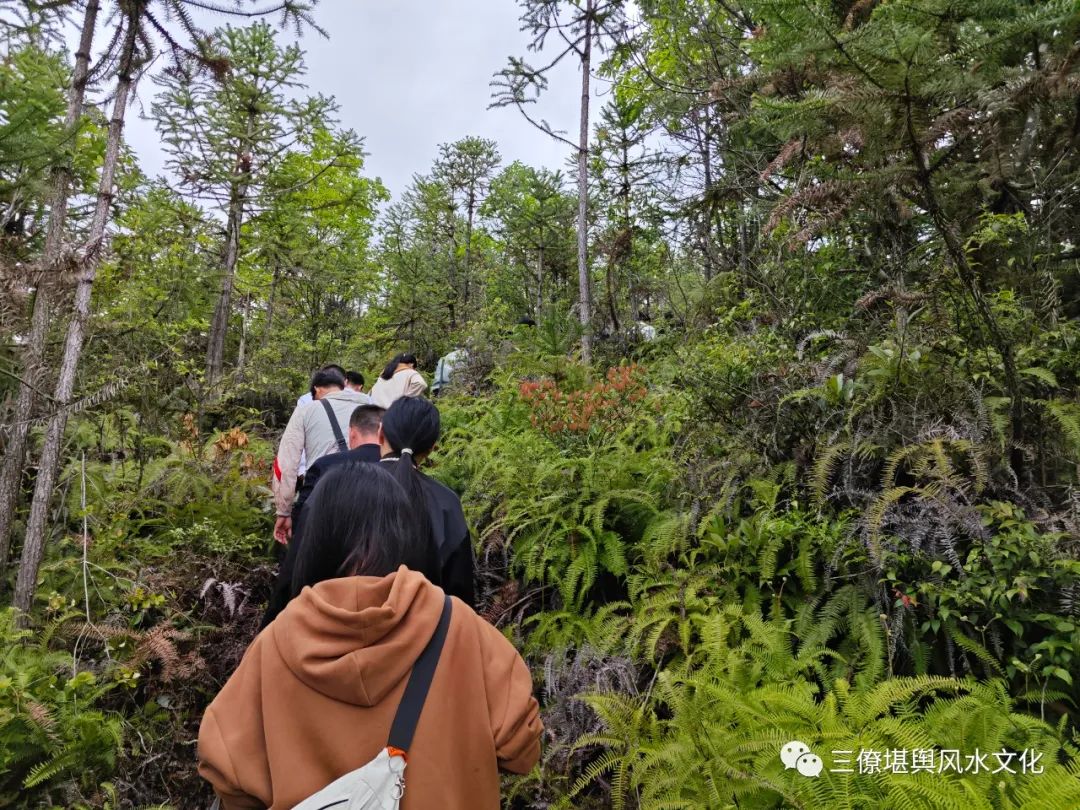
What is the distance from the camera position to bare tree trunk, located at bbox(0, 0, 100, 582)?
4344mm

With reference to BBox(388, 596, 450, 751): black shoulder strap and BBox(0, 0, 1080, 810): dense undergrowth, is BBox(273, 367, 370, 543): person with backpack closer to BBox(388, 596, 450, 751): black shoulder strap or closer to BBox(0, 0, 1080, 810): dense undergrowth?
BBox(0, 0, 1080, 810): dense undergrowth

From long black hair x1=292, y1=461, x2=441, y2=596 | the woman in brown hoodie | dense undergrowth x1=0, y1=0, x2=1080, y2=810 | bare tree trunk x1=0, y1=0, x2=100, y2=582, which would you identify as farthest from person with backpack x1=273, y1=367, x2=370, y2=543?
the woman in brown hoodie

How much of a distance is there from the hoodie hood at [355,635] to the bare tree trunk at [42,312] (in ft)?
13.3

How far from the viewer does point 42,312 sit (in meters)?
4.44

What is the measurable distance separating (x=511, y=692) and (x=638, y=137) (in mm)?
13099

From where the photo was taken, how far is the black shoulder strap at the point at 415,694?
1516 mm

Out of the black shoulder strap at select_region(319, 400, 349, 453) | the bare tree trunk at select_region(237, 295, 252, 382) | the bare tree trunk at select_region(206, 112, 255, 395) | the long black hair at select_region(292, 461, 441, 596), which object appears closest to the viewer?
the long black hair at select_region(292, 461, 441, 596)

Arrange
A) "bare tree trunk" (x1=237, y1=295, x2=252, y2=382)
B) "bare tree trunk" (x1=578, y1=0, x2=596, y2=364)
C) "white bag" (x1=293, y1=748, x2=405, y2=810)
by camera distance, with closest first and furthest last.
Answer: "white bag" (x1=293, y1=748, x2=405, y2=810)
"bare tree trunk" (x1=578, y1=0, x2=596, y2=364)
"bare tree trunk" (x1=237, y1=295, x2=252, y2=382)

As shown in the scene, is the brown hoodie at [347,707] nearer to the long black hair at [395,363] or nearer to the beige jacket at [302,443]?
the beige jacket at [302,443]

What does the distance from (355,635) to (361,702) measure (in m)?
0.17

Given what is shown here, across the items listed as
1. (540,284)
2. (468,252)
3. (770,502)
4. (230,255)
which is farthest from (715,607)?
(468,252)

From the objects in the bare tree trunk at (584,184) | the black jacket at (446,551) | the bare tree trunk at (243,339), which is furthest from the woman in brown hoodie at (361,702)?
the bare tree trunk at (243,339)

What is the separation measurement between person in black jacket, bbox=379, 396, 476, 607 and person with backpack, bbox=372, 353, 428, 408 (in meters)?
4.15

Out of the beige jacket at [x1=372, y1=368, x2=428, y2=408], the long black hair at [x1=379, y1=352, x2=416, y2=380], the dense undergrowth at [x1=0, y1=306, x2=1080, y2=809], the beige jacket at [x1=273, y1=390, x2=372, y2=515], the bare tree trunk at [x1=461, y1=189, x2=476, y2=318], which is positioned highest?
the bare tree trunk at [x1=461, y1=189, x2=476, y2=318]
